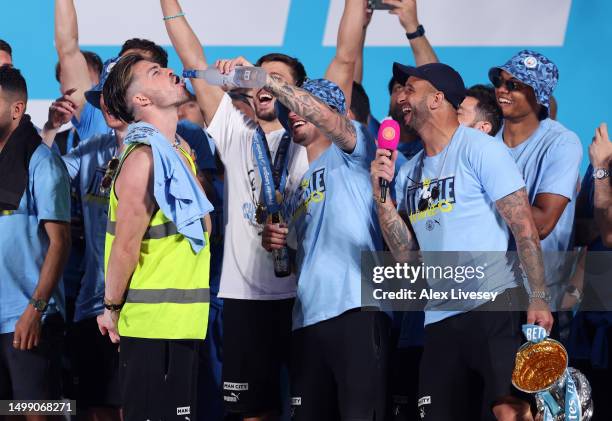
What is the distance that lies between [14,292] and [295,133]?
1.55m

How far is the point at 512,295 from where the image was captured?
4.02 metres

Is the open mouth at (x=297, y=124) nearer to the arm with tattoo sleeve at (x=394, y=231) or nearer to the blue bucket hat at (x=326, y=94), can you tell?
the blue bucket hat at (x=326, y=94)

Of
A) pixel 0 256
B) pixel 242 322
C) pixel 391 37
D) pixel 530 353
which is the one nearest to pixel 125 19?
pixel 391 37

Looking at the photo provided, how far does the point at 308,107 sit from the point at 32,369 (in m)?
1.80

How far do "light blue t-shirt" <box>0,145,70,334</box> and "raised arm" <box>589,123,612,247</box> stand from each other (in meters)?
2.43

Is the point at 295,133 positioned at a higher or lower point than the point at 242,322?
higher

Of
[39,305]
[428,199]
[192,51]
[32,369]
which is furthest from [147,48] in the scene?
[428,199]

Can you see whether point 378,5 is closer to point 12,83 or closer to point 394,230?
point 394,230

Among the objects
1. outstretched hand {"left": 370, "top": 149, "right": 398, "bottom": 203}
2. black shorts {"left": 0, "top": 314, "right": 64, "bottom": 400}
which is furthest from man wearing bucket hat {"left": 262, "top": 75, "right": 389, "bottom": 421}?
black shorts {"left": 0, "top": 314, "right": 64, "bottom": 400}

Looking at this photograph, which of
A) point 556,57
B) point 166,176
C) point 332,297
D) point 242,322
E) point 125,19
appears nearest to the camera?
point 166,176

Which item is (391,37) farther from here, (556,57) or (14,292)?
(14,292)

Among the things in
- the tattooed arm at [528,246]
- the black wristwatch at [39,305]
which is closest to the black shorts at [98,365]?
the black wristwatch at [39,305]

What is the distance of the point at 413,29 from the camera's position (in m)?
5.27

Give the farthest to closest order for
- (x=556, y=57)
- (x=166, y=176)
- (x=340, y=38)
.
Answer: (x=556, y=57) → (x=340, y=38) → (x=166, y=176)
